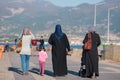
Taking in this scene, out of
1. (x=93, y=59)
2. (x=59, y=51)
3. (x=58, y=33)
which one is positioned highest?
(x=58, y=33)

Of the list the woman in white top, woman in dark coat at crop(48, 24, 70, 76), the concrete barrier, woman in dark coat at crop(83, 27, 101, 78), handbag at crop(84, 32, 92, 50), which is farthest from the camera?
the concrete barrier

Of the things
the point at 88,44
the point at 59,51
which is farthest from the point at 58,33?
the point at 88,44

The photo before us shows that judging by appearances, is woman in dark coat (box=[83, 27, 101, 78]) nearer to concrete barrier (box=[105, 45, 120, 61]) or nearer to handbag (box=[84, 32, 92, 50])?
handbag (box=[84, 32, 92, 50])

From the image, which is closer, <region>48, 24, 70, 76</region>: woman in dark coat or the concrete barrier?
<region>48, 24, 70, 76</region>: woman in dark coat

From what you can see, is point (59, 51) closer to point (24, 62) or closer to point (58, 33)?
point (58, 33)

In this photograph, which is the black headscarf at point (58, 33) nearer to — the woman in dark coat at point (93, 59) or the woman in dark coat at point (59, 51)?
the woman in dark coat at point (59, 51)

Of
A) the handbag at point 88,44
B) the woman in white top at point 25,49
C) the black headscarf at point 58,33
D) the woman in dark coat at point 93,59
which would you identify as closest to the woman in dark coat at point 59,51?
the black headscarf at point 58,33

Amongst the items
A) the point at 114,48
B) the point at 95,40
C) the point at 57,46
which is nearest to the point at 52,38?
the point at 57,46

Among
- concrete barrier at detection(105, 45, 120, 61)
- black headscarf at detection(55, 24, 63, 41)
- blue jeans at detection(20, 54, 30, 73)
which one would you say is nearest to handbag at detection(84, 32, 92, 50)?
black headscarf at detection(55, 24, 63, 41)

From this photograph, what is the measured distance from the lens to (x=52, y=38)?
18.6m

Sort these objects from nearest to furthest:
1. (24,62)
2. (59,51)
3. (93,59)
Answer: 1. (93,59)
2. (59,51)
3. (24,62)

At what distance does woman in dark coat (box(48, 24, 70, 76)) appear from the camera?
18.4m

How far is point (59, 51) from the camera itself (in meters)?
18.5

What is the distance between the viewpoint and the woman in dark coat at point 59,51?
18.4 metres
